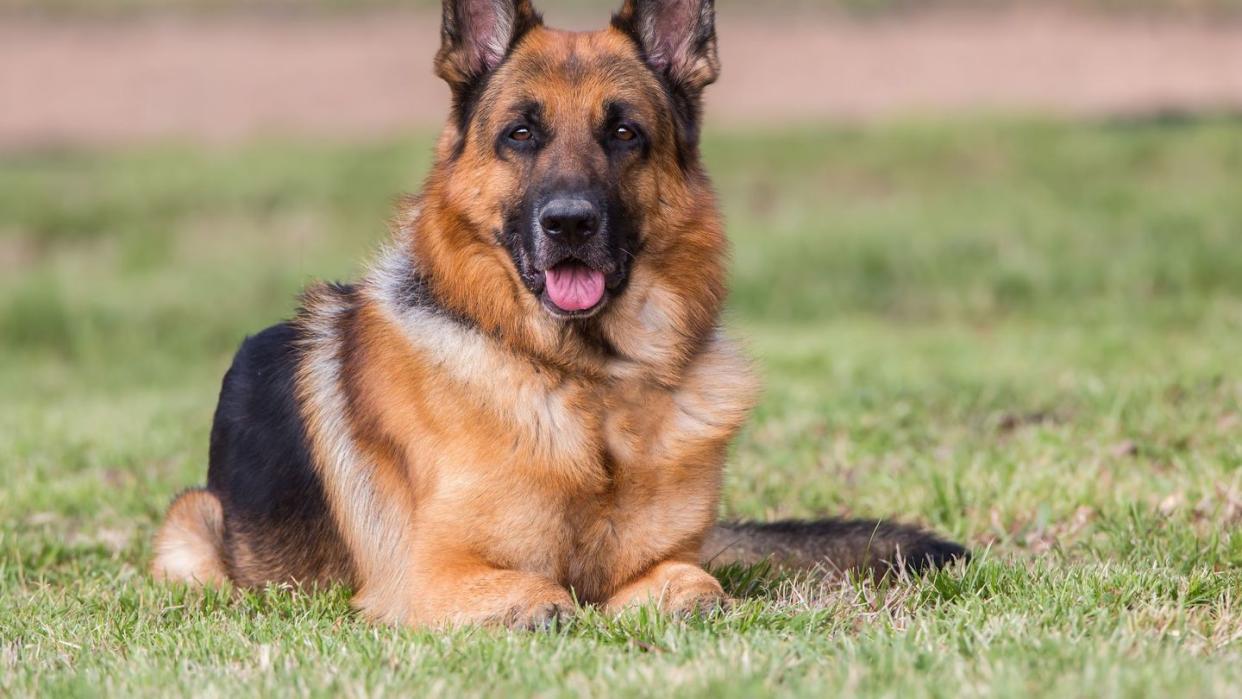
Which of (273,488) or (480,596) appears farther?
(273,488)

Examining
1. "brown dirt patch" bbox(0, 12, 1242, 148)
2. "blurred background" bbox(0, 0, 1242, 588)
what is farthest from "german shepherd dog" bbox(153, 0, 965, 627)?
"brown dirt patch" bbox(0, 12, 1242, 148)

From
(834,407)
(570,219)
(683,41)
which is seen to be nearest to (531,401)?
(570,219)

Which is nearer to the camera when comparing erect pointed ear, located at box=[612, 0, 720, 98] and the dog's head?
the dog's head

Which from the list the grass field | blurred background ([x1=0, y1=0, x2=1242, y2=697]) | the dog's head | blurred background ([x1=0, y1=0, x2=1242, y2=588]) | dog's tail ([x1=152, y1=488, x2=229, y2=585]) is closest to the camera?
the grass field

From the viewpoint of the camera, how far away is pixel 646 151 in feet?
16.7

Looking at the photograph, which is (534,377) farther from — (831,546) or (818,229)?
(818,229)

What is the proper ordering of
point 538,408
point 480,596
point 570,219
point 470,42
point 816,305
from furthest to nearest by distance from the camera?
1. point 816,305
2. point 470,42
3. point 538,408
4. point 570,219
5. point 480,596

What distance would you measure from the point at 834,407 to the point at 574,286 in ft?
13.0

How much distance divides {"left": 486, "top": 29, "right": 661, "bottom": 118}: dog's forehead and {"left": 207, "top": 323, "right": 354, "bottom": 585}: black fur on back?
1.35 metres

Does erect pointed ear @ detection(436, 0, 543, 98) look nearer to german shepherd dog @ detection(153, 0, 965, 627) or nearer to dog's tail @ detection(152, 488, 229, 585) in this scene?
german shepherd dog @ detection(153, 0, 965, 627)

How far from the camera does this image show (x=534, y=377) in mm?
4941

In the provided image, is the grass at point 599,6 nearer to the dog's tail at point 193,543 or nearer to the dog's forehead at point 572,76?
the dog's tail at point 193,543

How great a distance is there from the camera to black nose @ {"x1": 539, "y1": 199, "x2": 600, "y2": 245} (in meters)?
4.74

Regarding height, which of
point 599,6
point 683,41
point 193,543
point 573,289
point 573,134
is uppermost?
point 683,41
